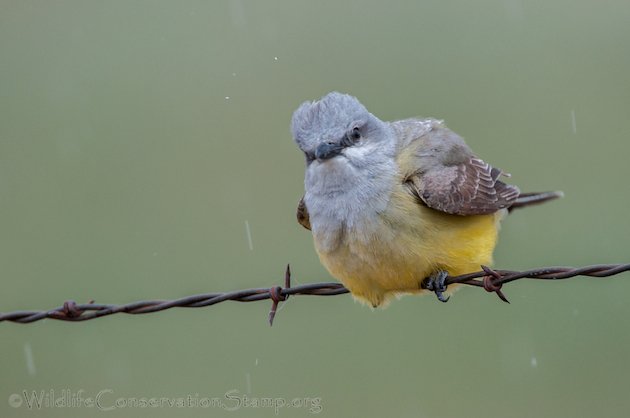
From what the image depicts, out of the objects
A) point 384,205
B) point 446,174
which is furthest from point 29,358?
point 446,174

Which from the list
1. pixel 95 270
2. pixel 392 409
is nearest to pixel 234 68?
pixel 95 270

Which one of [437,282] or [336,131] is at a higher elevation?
[336,131]

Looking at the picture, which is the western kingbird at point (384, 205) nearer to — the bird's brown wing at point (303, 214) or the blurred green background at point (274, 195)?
the bird's brown wing at point (303, 214)

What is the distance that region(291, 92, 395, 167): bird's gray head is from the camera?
6184 mm

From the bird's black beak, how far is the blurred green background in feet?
6.22

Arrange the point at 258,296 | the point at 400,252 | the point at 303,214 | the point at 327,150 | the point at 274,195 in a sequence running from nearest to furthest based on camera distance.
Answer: the point at 258,296, the point at 400,252, the point at 327,150, the point at 303,214, the point at 274,195

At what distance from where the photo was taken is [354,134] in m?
6.33

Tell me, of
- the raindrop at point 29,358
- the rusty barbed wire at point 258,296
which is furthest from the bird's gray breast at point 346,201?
the raindrop at point 29,358

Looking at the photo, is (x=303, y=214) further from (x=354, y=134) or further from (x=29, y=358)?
(x=29, y=358)

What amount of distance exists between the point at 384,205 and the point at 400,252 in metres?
0.29

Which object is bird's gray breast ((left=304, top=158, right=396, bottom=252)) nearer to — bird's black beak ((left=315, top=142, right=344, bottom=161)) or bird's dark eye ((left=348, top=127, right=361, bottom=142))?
bird's black beak ((left=315, top=142, right=344, bottom=161))

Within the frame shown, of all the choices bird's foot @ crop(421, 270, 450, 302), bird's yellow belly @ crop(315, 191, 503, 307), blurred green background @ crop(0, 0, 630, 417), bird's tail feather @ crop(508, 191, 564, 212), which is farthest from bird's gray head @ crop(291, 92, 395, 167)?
blurred green background @ crop(0, 0, 630, 417)

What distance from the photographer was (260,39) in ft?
41.6

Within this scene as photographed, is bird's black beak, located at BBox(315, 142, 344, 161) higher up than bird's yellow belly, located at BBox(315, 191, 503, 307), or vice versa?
bird's black beak, located at BBox(315, 142, 344, 161)
